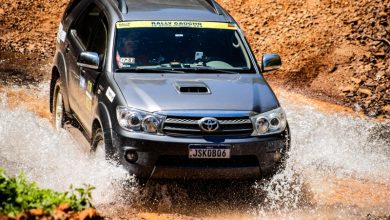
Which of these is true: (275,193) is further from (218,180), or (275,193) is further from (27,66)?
(27,66)

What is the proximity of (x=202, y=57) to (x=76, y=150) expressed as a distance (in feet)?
6.27

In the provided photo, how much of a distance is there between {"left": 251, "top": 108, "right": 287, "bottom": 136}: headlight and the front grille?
0.16m

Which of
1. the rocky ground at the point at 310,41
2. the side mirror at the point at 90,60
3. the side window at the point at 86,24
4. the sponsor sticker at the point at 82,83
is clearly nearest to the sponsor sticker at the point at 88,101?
the sponsor sticker at the point at 82,83

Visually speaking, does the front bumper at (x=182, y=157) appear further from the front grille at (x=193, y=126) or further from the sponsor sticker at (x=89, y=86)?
the sponsor sticker at (x=89, y=86)

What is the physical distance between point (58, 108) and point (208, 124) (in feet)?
12.7

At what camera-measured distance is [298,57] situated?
53.0ft

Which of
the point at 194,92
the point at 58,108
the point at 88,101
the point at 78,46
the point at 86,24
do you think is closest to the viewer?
the point at 194,92

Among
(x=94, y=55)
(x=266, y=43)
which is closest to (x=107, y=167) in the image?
(x=94, y=55)

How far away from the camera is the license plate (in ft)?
25.5

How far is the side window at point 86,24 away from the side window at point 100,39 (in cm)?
15

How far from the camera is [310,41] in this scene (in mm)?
16547

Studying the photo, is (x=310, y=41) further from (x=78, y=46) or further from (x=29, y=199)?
(x=29, y=199)

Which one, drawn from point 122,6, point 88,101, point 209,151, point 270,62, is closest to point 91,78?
point 88,101

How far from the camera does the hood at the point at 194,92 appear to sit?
26.1 ft
